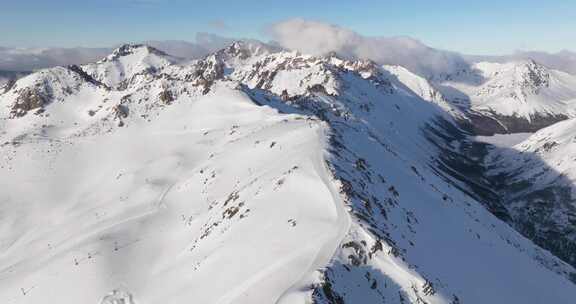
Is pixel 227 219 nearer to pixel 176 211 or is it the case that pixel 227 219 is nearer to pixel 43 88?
pixel 176 211

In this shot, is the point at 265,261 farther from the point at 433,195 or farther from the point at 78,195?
the point at 78,195

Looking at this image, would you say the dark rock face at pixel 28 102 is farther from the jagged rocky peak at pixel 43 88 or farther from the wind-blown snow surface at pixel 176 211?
the wind-blown snow surface at pixel 176 211

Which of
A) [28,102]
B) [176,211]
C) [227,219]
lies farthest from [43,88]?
[227,219]

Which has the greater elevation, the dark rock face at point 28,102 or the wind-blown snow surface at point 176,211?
the wind-blown snow surface at point 176,211

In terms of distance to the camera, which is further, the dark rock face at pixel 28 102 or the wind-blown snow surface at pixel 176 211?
the dark rock face at pixel 28 102

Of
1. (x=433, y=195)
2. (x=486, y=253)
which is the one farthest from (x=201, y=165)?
(x=486, y=253)

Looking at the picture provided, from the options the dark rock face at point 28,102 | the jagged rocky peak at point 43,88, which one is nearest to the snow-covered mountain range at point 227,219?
the dark rock face at point 28,102

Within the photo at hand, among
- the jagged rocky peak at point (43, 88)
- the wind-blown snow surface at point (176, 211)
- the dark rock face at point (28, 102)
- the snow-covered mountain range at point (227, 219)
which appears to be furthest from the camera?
the jagged rocky peak at point (43, 88)

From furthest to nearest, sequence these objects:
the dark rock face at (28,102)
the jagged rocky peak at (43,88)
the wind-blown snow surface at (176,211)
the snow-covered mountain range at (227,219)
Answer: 1. the jagged rocky peak at (43,88)
2. the dark rock face at (28,102)
3. the wind-blown snow surface at (176,211)
4. the snow-covered mountain range at (227,219)
